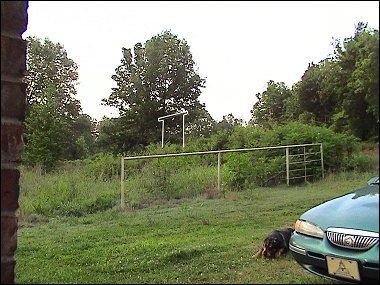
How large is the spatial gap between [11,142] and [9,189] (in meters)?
0.08

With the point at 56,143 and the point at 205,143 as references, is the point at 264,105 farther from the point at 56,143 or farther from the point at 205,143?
the point at 205,143

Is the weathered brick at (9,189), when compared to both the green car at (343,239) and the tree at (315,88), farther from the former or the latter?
the tree at (315,88)

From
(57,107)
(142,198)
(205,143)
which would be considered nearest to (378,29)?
(142,198)

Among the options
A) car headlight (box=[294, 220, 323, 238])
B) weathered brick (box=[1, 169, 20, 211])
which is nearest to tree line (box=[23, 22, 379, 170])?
car headlight (box=[294, 220, 323, 238])

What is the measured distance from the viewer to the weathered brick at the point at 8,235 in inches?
29.7

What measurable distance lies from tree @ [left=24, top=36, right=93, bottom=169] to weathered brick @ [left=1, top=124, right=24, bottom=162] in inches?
167

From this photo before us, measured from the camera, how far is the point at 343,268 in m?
1.24

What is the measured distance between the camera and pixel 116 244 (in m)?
4.04

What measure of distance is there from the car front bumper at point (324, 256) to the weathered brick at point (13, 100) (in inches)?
30.7

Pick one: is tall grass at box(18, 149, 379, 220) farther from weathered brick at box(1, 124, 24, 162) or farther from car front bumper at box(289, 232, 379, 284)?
weathered brick at box(1, 124, 24, 162)

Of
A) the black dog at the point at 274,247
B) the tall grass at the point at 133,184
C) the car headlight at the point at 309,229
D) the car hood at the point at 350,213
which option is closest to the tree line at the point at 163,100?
the car hood at the point at 350,213

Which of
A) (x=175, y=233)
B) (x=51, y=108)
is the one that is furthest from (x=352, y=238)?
(x=51, y=108)

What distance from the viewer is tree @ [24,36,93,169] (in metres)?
6.15

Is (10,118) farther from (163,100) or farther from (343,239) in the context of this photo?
(163,100)
